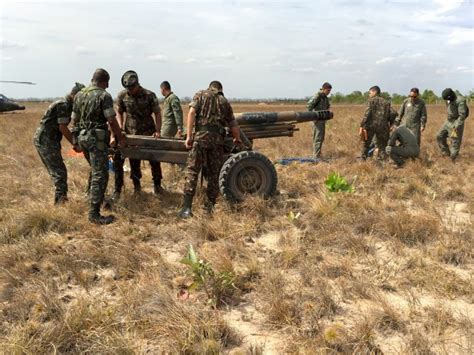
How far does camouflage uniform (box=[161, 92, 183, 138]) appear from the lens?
775cm

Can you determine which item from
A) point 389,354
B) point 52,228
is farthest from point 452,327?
point 52,228

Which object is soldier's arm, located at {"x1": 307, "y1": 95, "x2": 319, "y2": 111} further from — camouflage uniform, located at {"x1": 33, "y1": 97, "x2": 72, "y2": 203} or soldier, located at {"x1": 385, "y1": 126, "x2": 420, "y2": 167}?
camouflage uniform, located at {"x1": 33, "y1": 97, "x2": 72, "y2": 203}

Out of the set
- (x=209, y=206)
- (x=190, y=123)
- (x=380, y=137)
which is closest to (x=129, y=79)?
(x=190, y=123)

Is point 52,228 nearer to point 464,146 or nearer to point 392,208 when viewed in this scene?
point 392,208

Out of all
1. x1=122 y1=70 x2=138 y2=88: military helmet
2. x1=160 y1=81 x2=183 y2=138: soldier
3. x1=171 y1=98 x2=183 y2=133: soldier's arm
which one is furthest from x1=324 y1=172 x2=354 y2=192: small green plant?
x1=122 y1=70 x2=138 y2=88: military helmet

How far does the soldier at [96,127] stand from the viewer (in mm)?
4926

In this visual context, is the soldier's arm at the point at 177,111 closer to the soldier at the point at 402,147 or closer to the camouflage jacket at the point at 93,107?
the camouflage jacket at the point at 93,107

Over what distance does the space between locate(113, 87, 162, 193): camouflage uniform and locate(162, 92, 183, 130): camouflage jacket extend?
4.84 ft

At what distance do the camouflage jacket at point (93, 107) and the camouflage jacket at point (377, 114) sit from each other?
211 inches

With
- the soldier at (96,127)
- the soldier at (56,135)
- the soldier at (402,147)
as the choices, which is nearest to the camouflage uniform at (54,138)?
the soldier at (56,135)

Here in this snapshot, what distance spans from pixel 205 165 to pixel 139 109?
1.52 m

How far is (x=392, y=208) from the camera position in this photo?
565 centimetres

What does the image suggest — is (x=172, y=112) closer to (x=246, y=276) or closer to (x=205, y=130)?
(x=205, y=130)

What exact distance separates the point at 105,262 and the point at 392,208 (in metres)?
3.83
